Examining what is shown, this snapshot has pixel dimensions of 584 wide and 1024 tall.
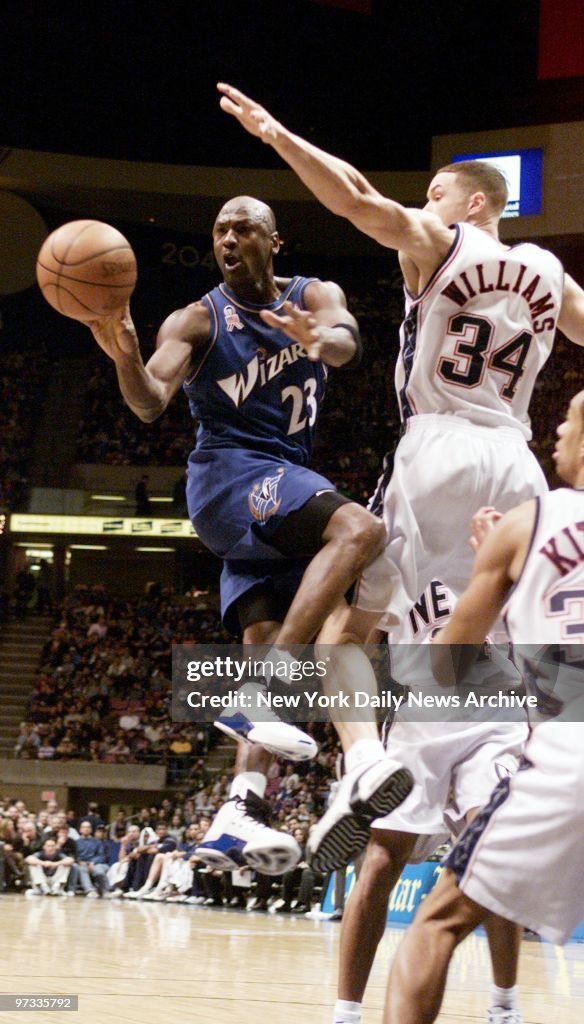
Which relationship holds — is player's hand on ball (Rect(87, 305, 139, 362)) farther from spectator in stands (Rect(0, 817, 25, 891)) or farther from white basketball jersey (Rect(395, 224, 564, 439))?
spectator in stands (Rect(0, 817, 25, 891))

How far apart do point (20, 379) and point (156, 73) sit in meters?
9.07

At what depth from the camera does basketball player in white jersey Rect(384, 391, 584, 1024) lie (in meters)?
3.80

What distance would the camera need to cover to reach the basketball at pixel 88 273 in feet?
15.9

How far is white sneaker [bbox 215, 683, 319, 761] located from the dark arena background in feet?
35.1

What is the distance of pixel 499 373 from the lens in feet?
16.5

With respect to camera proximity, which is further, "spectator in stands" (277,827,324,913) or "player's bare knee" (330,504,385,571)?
"spectator in stands" (277,827,324,913)

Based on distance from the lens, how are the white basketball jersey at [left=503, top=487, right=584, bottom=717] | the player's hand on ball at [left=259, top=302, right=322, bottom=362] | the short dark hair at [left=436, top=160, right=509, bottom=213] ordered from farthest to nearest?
the short dark hair at [left=436, top=160, right=509, bottom=213] → the player's hand on ball at [left=259, top=302, right=322, bottom=362] → the white basketball jersey at [left=503, top=487, right=584, bottom=717]

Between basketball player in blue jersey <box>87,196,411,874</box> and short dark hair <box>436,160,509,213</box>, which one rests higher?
short dark hair <box>436,160,509,213</box>

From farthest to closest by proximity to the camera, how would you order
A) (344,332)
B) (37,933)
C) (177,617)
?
(177,617), (37,933), (344,332)

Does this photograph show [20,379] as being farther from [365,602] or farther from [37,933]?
[365,602]

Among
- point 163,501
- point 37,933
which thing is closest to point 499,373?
point 37,933

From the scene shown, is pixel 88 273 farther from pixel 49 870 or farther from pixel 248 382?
pixel 49 870

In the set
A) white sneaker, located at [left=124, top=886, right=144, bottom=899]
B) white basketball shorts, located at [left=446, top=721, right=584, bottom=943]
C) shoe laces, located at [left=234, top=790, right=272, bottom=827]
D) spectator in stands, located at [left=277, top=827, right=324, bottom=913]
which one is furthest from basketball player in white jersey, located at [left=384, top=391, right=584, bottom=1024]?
white sneaker, located at [left=124, top=886, right=144, bottom=899]

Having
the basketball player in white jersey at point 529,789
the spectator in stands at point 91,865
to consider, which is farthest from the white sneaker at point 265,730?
the spectator in stands at point 91,865
